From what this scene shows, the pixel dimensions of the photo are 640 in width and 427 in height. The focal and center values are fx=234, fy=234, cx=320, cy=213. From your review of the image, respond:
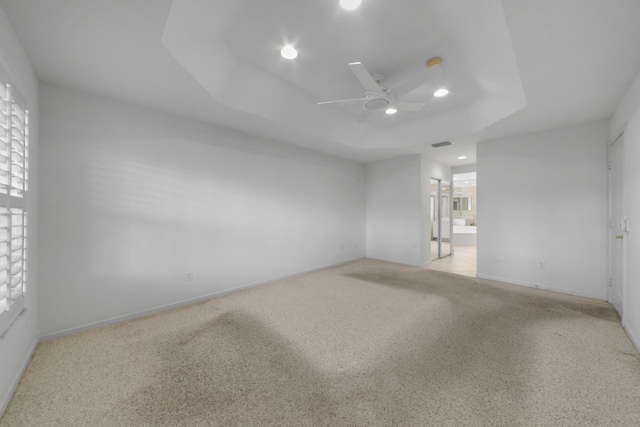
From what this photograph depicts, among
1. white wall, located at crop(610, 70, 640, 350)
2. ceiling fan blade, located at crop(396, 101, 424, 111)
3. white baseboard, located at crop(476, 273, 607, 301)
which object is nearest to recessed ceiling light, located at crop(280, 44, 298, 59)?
ceiling fan blade, located at crop(396, 101, 424, 111)

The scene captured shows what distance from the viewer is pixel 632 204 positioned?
2.38m

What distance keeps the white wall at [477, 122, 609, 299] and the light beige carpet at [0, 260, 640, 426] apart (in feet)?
2.31

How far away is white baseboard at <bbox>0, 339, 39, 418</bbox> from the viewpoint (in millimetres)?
1510

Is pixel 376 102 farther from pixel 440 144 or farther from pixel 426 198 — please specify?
pixel 426 198

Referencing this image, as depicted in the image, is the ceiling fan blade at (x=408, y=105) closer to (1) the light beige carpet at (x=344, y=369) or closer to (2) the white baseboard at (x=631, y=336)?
(1) the light beige carpet at (x=344, y=369)

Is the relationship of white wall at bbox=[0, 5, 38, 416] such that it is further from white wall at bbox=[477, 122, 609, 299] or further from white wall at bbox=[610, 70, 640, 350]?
white wall at bbox=[477, 122, 609, 299]

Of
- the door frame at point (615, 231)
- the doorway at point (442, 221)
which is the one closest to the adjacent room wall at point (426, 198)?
the doorway at point (442, 221)

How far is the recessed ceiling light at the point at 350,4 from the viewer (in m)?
1.80

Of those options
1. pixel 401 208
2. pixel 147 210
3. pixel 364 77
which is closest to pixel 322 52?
pixel 364 77

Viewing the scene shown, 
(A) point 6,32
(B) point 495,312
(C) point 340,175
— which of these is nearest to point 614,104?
(B) point 495,312

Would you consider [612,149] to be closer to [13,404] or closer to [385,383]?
[385,383]

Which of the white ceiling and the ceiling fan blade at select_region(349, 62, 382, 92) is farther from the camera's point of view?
the ceiling fan blade at select_region(349, 62, 382, 92)

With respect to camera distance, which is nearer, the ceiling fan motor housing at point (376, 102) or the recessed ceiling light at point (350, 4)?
the recessed ceiling light at point (350, 4)

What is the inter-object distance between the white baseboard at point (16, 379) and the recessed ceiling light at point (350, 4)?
360 centimetres
